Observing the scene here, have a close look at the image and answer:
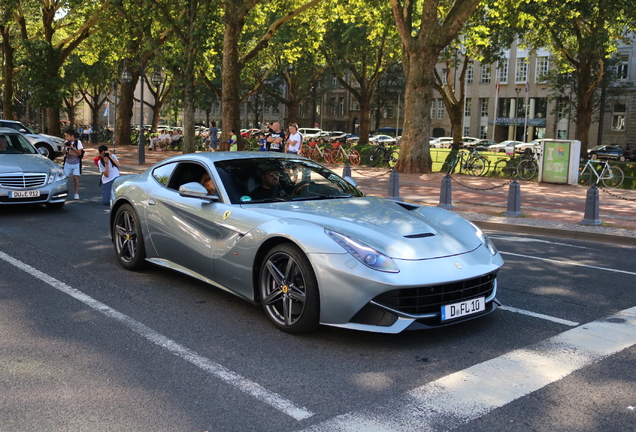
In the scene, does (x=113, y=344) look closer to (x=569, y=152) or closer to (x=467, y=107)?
(x=569, y=152)

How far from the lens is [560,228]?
11984mm

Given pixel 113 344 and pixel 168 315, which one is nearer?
pixel 113 344

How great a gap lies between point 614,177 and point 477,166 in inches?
202

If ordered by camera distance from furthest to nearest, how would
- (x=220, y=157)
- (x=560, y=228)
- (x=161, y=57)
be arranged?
(x=161, y=57) < (x=560, y=228) < (x=220, y=157)

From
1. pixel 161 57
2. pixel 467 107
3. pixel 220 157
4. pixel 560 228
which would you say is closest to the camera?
pixel 220 157

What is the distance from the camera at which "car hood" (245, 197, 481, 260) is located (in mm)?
5039

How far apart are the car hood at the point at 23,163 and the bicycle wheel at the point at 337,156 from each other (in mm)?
18127

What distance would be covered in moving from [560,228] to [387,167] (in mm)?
16375

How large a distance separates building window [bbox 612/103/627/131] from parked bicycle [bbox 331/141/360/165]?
139 feet

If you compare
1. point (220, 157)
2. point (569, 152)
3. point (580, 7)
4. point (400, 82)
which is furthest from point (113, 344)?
point (400, 82)

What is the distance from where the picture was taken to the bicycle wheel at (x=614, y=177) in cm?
2133

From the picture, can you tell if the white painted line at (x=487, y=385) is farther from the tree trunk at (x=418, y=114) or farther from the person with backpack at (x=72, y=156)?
the tree trunk at (x=418, y=114)

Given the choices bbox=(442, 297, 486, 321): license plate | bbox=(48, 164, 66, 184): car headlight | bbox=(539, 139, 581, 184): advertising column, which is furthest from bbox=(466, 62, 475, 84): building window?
bbox=(442, 297, 486, 321): license plate

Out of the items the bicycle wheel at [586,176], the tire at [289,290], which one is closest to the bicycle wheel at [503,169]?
the bicycle wheel at [586,176]
